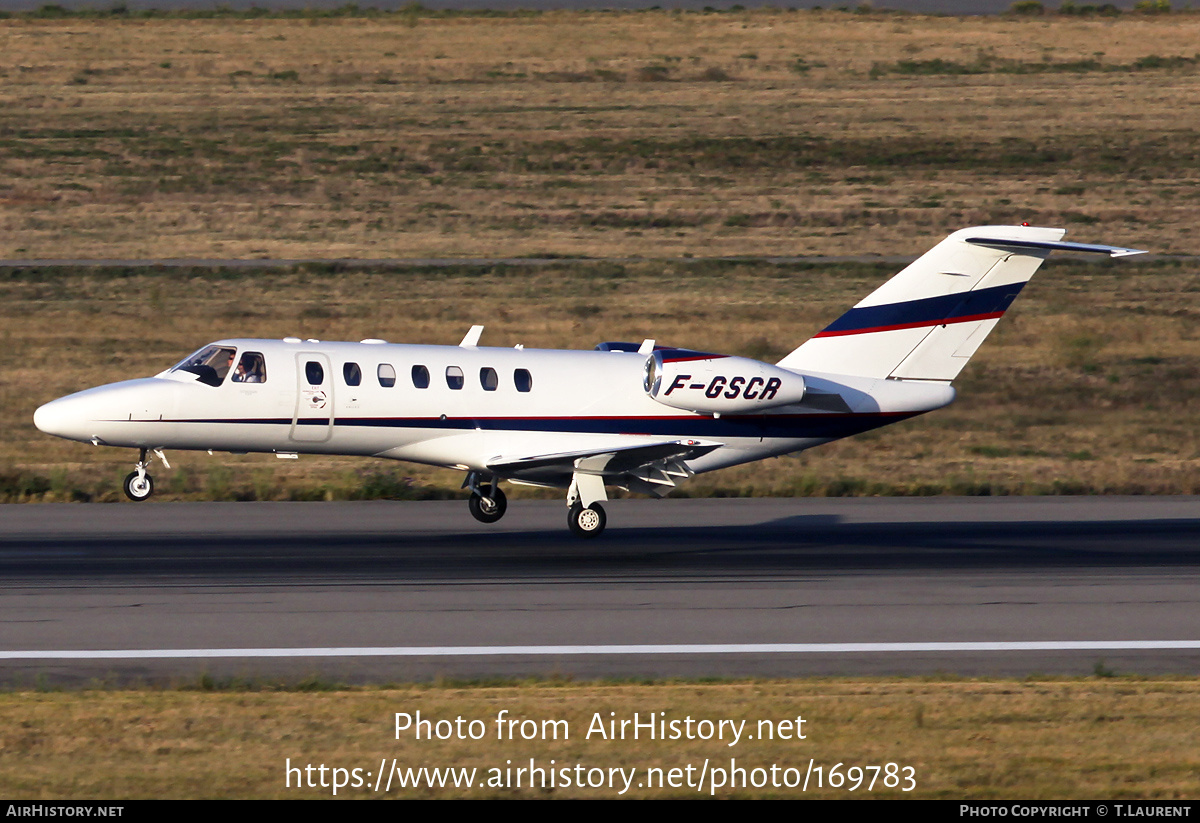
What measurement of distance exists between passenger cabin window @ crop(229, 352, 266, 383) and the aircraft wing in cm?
311

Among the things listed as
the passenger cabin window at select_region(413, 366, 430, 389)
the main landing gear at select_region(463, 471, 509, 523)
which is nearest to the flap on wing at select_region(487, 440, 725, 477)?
the main landing gear at select_region(463, 471, 509, 523)

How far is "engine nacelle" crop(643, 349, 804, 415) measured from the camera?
20188mm

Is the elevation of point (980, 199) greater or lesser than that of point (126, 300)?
greater

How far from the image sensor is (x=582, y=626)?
1498 centimetres

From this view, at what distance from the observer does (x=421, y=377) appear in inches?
794

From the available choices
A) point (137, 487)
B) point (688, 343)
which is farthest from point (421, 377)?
point (688, 343)

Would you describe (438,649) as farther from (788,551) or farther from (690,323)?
(690,323)

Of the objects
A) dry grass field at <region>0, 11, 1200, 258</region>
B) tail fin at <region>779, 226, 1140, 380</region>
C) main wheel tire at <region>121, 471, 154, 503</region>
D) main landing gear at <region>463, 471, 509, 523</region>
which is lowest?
main landing gear at <region>463, 471, 509, 523</region>

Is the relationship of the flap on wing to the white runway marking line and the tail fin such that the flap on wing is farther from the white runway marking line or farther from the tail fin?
the white runway marking line

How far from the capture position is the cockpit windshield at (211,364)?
20.0 m

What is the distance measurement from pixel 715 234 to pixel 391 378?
108 ft

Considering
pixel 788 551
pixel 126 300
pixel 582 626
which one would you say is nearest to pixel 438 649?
pixel 582 626

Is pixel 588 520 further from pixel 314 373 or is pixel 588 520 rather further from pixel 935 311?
pixel 935 311
